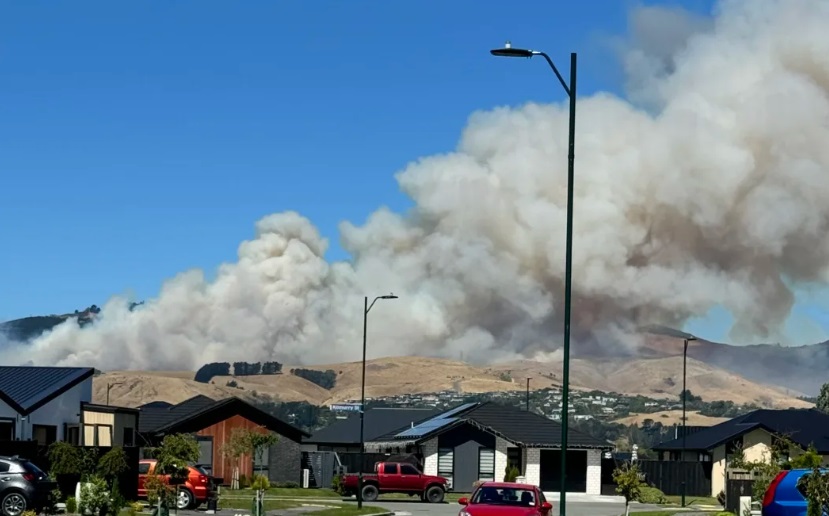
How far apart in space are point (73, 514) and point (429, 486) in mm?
31960

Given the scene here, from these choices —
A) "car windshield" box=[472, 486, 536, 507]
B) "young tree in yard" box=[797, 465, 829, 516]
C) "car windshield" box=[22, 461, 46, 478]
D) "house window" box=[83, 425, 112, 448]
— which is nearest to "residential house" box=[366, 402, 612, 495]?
"house window" box=[83, 425, 112, 448]

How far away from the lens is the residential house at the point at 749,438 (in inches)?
3588

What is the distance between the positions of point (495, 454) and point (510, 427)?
3.21 metres

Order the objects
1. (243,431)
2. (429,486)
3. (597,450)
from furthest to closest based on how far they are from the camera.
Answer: (597,450)
(243,431)
(429,486)

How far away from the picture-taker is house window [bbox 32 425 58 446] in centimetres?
5492

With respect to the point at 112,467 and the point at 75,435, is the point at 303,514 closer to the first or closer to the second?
the point at 112,467

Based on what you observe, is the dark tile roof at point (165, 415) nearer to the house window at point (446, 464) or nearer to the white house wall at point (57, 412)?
the house window at point (446, 464)

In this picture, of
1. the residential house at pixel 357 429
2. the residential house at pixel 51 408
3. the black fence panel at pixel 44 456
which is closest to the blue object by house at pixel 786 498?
the black fence panel at pixel 44 456

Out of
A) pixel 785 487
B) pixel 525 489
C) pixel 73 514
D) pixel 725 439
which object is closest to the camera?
pixel 785 487

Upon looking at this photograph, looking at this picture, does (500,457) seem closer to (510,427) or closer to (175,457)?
(510,427)

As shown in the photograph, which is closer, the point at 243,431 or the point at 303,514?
the point at 303,514

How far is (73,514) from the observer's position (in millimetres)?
37812

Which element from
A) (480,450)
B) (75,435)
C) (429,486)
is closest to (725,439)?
(480,450)

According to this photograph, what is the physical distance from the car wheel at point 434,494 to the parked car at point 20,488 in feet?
106
